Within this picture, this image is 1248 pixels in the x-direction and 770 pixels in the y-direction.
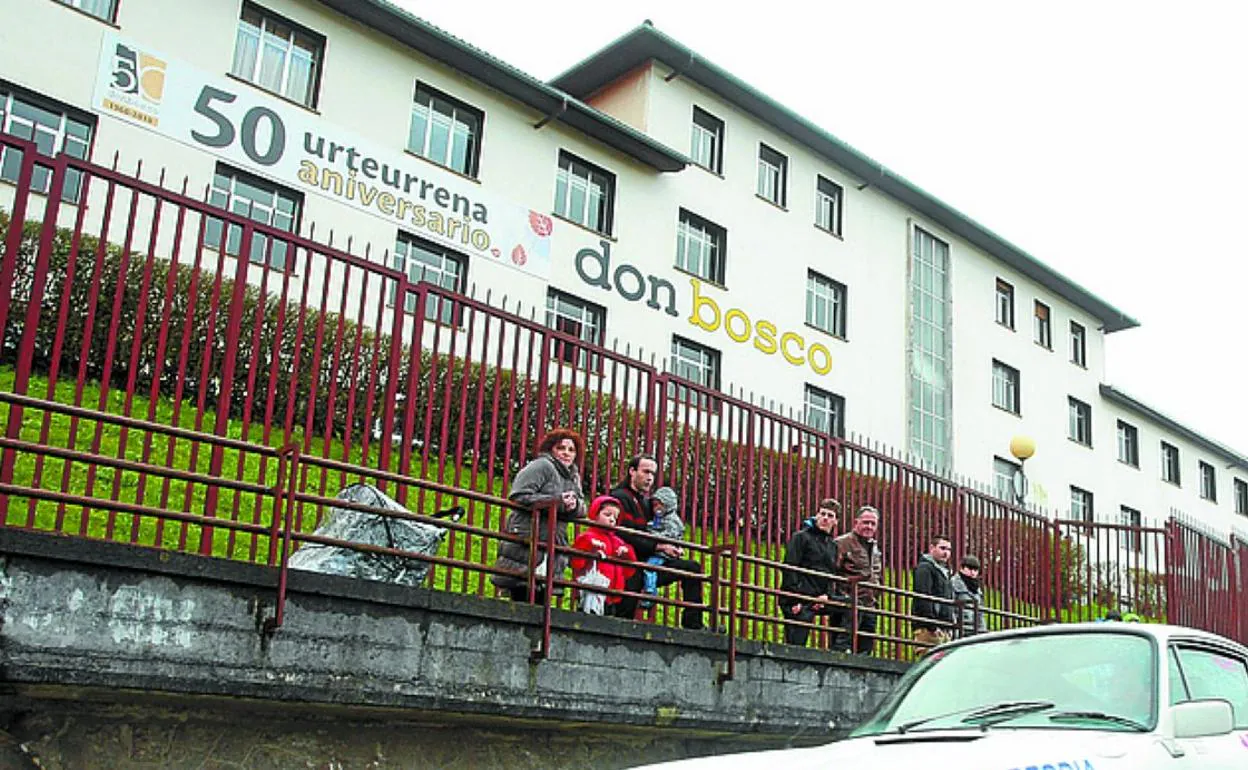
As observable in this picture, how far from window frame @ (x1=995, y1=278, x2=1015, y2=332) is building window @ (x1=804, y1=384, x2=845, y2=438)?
397 inches

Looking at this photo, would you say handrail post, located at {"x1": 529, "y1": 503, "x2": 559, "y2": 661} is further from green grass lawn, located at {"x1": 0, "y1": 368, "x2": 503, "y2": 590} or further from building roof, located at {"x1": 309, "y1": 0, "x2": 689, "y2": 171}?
building roof, located at {"x1": 309, "y1": 0, "x2": 689, "y2": 171}

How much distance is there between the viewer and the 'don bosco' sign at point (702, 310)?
1040 inches

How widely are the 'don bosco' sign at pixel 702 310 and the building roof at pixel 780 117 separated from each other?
5052 mm

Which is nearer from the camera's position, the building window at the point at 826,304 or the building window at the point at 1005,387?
the building window at the point at 826,304

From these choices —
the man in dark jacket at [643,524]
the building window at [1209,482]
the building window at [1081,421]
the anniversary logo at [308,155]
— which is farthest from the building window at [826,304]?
the building window at [1209,482]

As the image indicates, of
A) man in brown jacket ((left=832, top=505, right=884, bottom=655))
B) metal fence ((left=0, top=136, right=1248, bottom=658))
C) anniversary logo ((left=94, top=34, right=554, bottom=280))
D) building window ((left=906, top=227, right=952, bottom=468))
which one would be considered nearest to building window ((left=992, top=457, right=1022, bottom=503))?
building window ((left=906, top=227, right=952, bottom=468))

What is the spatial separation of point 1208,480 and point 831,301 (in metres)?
26.1

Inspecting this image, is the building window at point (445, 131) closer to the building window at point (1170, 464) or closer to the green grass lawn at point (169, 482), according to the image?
the green grass lawn at point (169, 482)

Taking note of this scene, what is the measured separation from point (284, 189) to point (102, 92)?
3.46 meters

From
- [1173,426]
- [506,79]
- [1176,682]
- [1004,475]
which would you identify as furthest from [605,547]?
[1173,426]

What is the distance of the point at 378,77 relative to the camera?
23391 millimetres

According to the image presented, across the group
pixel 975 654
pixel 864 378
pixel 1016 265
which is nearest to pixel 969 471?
pixel 864 378

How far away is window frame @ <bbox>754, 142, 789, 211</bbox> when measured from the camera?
31359 mm

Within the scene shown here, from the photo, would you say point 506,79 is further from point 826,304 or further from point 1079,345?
point 1079,345
